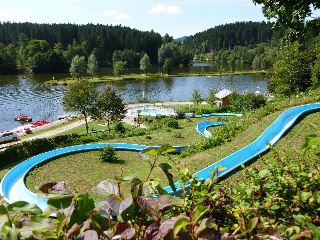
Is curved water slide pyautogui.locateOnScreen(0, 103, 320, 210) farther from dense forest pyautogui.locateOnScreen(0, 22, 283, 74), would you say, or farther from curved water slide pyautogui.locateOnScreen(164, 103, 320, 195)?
dense forest pyautogui.locateOnScreen(0, 22, 283, 74)

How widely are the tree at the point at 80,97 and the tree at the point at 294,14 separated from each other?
688 inches

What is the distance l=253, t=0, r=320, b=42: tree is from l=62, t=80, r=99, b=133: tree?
57.3 ft

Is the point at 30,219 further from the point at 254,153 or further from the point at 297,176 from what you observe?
the point at 254,153

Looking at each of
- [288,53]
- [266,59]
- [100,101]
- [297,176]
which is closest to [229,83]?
[266,59]

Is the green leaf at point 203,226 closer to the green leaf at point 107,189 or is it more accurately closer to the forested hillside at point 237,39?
the green leaf at point 107,189

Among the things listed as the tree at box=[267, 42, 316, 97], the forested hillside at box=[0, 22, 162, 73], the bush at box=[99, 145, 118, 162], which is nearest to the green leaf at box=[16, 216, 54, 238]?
the bush at box=[99, 145, 118, 162]

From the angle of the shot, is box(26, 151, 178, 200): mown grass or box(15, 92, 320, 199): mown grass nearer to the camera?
box(15, 92, 320, 199): mown grass

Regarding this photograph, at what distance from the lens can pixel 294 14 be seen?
29.7ft

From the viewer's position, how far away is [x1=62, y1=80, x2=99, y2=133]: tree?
23156 millimetres

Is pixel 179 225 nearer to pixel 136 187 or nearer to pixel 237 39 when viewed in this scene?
pixel 136 187

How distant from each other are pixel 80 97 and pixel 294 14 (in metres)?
18.6

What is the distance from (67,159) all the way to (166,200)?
45.2ft

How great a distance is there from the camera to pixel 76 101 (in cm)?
2319

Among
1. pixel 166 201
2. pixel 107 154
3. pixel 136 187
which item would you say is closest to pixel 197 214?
pixel 166 201
